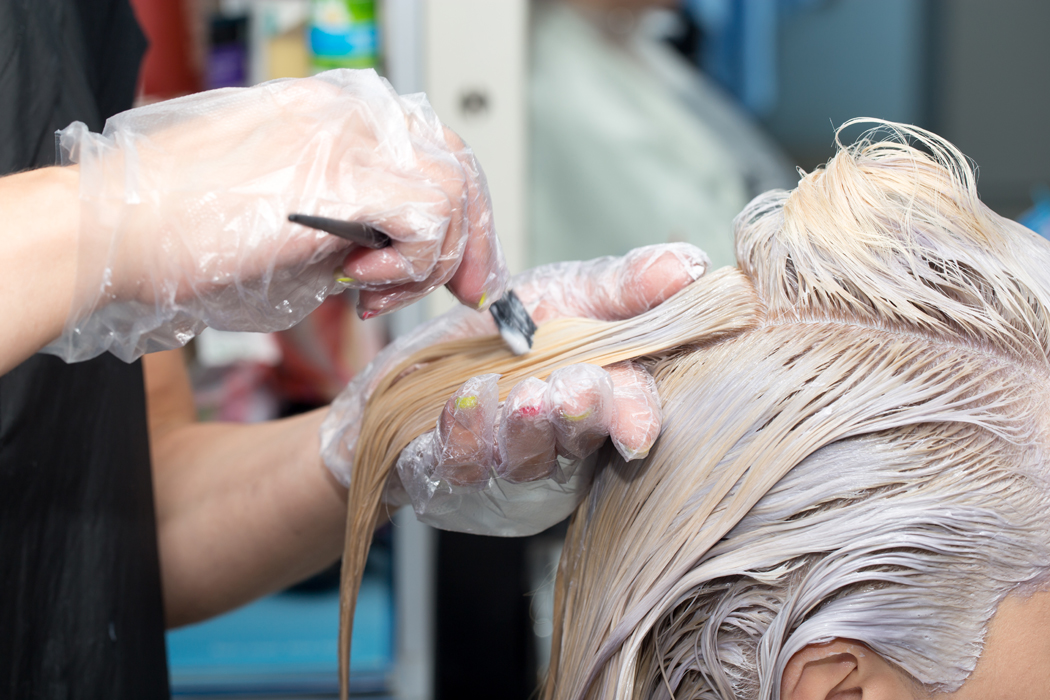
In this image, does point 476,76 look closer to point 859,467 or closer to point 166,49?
point 166,49

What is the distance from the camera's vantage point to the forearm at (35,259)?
47cm

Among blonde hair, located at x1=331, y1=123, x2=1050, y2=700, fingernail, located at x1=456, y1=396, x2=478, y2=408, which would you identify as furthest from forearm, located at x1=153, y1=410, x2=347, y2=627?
Answer: fingernail, located at x1=456, y1=396, x2=478, y2=408

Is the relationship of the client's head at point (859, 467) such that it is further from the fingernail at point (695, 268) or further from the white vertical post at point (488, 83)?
the white vertical post at point (488, 83)

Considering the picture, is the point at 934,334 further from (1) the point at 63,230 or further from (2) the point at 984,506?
(1) the point at 63,230

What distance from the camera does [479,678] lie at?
60.4 inches

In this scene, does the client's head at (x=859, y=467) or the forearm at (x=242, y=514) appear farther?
the forearm at (x=242, y=514)

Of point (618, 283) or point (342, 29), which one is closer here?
point (618, 283)

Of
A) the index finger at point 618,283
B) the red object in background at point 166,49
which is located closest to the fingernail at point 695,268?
the index finger at point 618,283

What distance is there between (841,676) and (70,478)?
2.35ft

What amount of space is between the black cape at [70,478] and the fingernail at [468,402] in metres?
0.39

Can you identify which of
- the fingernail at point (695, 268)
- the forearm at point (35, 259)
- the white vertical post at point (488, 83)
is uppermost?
the white vertical post at point (488, 83)

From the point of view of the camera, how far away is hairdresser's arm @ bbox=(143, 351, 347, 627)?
0.83 meters

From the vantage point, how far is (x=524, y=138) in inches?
60.7

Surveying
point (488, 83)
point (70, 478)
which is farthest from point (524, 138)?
point (70, 478)
